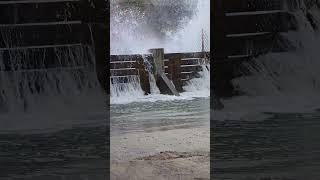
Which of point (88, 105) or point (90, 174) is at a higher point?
point (88, 105)

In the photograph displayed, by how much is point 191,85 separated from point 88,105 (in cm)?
67

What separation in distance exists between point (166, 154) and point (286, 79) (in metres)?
0.92

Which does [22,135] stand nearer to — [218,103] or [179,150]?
[179,150]

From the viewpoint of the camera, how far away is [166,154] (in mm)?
3605

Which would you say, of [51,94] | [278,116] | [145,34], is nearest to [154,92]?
[145,34]

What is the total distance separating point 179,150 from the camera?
3623mm

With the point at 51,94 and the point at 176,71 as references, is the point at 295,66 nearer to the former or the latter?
the point at 176,71

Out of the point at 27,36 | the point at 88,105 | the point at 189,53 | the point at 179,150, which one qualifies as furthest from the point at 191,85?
the point at 27,36

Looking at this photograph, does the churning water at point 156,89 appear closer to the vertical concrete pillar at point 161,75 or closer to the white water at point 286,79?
the vertical concrete pillar at point 161,75

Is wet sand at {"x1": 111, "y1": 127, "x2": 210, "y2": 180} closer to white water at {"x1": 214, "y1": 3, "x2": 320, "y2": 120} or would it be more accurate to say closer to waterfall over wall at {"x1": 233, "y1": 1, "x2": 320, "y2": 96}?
white water at {"x1": 214, "y1": 3, "x2": 320, "y2": 120}

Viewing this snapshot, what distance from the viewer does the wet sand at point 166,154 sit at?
11.7ft

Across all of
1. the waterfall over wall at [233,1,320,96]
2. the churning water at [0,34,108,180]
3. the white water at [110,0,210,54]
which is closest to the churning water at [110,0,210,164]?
the white water at [110,0,210,54]

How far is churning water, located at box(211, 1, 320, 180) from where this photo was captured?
3.62 meters

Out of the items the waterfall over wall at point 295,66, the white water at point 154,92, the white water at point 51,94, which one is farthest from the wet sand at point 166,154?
the waterfall over wall at point 295,66
